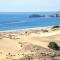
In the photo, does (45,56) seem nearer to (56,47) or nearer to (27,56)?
(27,56)

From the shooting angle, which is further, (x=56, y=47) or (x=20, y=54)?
(x=56, y=47)

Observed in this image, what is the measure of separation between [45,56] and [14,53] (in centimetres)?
257

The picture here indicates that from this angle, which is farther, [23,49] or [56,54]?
[23,49]

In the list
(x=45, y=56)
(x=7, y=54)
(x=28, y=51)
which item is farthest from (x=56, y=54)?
(x=7, y=54)

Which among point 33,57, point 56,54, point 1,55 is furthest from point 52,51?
point 1,55

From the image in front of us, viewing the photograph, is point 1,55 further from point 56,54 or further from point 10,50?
point 56,54

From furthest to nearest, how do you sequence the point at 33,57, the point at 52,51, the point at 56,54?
1. the point at 52,51
2. the point at 56,54
3. the point at 33,57

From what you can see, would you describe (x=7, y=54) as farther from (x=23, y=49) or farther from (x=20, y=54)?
(x=23, y=49)

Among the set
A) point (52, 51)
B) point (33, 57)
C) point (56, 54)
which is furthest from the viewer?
point (52, 51)

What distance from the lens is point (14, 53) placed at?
20359mm

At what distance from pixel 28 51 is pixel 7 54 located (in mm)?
2039

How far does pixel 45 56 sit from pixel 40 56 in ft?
1.46

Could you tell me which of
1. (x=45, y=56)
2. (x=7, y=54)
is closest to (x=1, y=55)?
(x=7, y=54)

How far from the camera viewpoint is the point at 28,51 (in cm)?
2117
